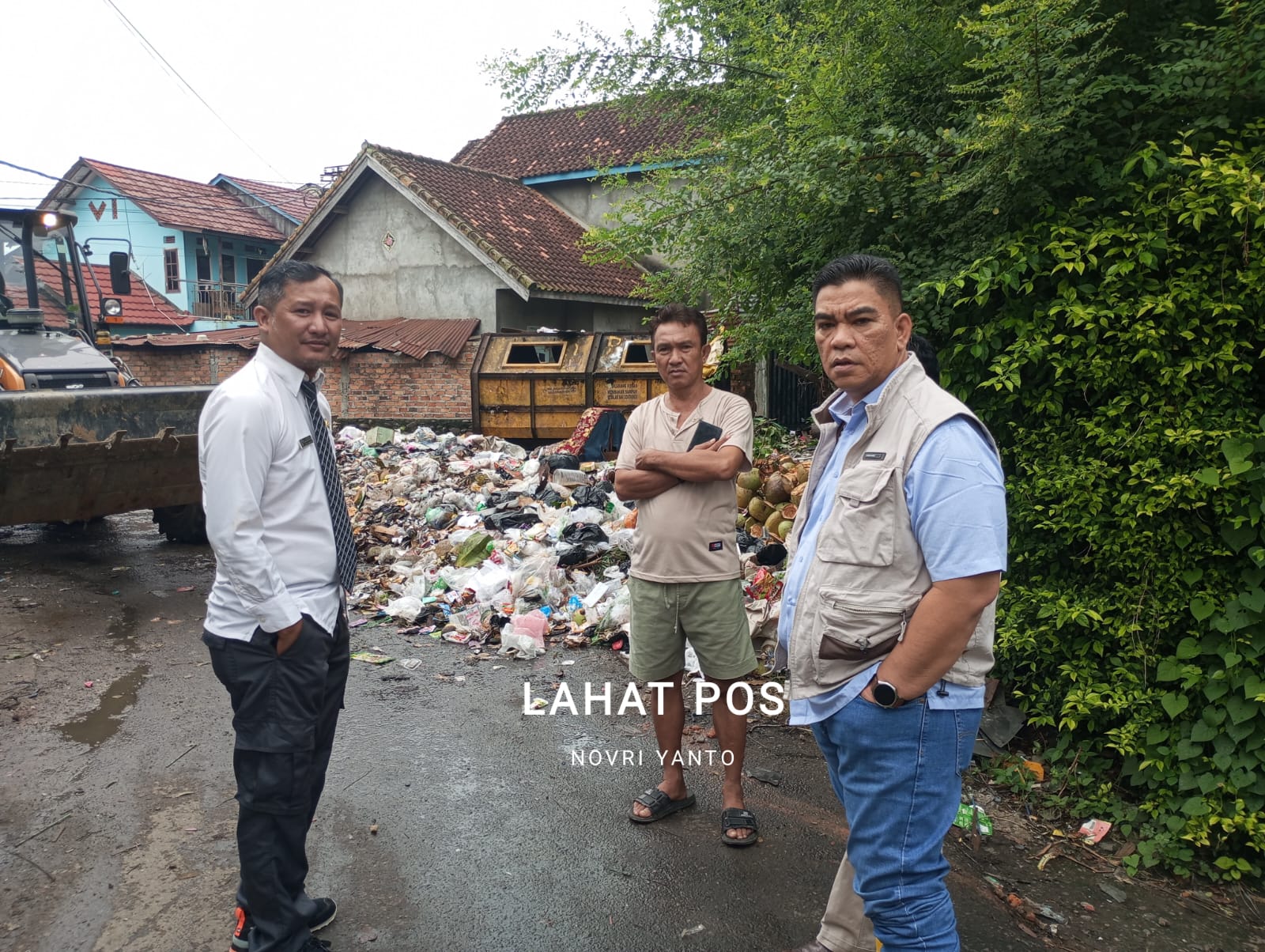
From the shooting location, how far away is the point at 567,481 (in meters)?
9.90

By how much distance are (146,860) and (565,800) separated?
1637mm

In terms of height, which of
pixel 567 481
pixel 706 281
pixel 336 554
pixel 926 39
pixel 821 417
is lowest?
pixel 567 481

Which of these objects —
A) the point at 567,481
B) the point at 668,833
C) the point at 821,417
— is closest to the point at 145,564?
the point at 567,481

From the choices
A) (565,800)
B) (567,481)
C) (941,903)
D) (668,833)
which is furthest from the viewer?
(567,481)

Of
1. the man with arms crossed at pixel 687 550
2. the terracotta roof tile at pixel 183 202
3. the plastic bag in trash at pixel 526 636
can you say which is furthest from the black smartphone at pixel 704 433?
the terracotta roof tile at pixel 183 202

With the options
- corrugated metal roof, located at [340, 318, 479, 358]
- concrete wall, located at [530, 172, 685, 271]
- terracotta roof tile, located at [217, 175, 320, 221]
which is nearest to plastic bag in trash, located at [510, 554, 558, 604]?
corrugated metal roof, located at [340, 318, 479, 358]

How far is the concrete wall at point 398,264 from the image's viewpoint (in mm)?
17344

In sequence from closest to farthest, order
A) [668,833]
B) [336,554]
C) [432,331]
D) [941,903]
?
1. [941,903]
2. [336,554]
3. [668,833]
4. [432,331]

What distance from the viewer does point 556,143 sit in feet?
71.6

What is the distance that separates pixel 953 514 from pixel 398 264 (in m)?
17.9

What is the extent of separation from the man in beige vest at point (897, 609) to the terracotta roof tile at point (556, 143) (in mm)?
16396

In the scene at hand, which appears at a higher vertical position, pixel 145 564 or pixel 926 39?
pixel 926 39

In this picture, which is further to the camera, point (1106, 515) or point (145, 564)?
point (145, 564)

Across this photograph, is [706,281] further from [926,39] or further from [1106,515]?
[1106,515]
